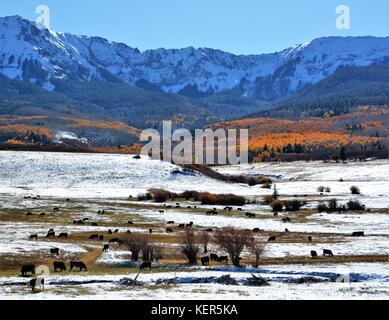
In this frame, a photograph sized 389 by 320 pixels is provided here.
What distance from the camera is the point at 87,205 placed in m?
103

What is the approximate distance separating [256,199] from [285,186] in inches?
1071

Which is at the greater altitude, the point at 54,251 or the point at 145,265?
the point at 54,251

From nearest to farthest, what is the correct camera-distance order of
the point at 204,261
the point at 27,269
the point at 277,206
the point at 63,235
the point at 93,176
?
1. the point at 27,269
2. the point at 204,261
3. the point at 63,235
4. the point at 277,206
5. the point at 93,176

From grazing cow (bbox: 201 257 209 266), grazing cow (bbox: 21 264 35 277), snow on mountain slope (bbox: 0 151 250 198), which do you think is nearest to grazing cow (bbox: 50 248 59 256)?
grazing cow (bbox: 21 264 35 277)

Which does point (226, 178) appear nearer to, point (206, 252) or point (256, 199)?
point (256, 199)

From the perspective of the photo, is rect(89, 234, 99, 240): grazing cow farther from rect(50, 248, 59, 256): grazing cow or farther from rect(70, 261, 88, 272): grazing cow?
rect(70, 261, 88, 272): grazing cow

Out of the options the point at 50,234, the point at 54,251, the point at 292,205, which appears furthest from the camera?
the point at 292,205

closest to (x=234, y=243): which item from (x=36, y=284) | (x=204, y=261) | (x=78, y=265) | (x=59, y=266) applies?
(x=204, y=261)

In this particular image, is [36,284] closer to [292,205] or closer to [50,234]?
[50,234]


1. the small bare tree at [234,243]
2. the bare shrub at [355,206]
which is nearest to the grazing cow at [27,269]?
the small bare tree at [234,243]

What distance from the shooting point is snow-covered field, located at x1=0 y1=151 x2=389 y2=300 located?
115 feet

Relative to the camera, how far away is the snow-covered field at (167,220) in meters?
35.0

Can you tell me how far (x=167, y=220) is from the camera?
276ft
